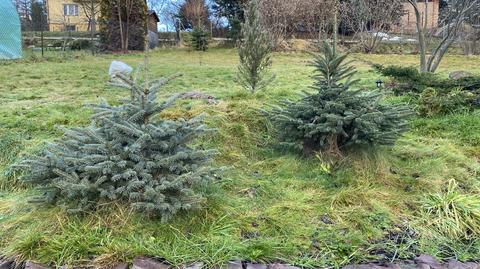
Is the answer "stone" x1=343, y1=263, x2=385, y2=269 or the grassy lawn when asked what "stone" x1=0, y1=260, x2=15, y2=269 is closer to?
the grassy lawn

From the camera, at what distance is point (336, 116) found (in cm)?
309

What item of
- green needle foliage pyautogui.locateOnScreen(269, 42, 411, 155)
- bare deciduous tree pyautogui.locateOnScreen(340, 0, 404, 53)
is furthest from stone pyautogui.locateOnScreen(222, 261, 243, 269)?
bare deciduous tree pyautogui.locateOnScreen(340, 0, 404, 53)

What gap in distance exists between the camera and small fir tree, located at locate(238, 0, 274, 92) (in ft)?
17.6

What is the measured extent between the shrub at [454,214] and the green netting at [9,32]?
1299 centimetres

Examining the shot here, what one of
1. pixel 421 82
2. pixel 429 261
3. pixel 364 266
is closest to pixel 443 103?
pixel 421 82

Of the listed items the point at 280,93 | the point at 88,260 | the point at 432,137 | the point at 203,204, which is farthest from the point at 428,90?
the point at 88,260

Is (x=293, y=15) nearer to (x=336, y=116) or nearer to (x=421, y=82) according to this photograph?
(x=421, y=82)

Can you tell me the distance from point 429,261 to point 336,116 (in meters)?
1.27

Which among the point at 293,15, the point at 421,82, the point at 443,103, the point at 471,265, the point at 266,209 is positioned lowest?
the point at 471,265

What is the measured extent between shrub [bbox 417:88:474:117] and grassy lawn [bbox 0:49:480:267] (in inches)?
15.1

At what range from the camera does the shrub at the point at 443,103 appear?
490 cm

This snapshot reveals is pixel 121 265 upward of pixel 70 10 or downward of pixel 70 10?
downward

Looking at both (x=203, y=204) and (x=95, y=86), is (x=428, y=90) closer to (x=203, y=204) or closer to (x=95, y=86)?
(x=203, y=204)

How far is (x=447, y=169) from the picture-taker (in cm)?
332
